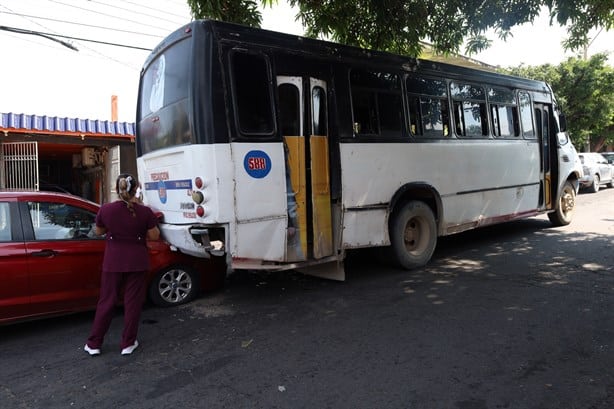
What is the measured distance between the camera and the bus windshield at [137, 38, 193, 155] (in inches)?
206

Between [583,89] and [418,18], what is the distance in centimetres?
1952

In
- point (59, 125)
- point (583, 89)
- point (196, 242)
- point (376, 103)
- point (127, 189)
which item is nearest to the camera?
point (127, 189)

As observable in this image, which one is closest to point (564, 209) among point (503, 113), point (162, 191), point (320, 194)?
point (503, 113)

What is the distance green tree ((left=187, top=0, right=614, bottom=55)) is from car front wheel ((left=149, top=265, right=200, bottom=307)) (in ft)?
11.2

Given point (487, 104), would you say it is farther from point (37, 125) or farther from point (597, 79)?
point (597, 79)

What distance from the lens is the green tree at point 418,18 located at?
6345 mm

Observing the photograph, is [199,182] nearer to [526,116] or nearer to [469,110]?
[469,110]

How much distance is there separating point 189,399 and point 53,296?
2265 millimetres

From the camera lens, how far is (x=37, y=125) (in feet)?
35.6

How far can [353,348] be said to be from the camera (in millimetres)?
4309

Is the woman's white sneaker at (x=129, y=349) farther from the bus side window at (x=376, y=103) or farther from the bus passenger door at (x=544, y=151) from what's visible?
the bus passenger door at (x=544, y=151)

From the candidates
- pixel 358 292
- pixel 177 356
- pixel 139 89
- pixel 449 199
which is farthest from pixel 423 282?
pixel 139 89

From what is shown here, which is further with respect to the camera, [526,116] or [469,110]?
[526,116]

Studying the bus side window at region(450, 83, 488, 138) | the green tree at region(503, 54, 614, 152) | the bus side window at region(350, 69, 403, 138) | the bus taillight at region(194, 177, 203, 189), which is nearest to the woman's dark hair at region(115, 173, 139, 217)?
the bus taillight at region(194, 177, 203, 189)
